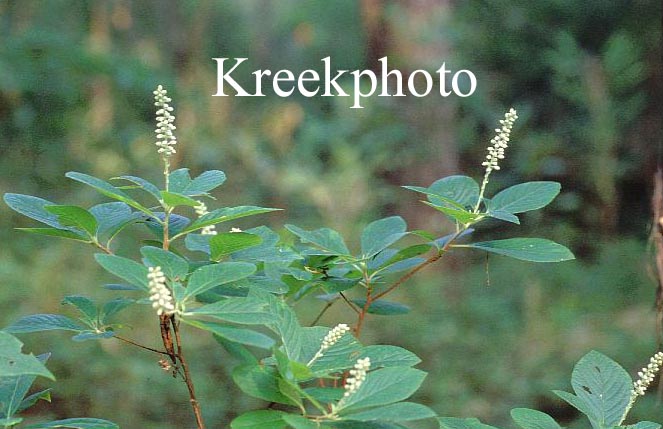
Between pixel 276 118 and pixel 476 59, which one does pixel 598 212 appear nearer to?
pixel 476 59

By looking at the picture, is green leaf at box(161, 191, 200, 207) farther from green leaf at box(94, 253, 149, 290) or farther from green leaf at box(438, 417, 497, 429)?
green leaf at box(438, 417, 497, 429)

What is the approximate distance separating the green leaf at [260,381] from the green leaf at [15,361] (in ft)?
0.37

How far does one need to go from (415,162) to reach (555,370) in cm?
124

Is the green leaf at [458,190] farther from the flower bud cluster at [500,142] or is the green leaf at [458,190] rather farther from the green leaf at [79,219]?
the green leaf at [79,219]

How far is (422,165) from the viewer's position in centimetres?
379

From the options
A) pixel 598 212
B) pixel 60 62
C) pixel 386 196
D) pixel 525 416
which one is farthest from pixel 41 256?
pixel 525 416

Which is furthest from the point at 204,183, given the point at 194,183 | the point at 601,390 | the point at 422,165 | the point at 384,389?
the point at 422,165

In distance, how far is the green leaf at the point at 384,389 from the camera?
498 millimetres

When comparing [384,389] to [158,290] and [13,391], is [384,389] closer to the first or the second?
[158,290]

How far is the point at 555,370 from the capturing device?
9.36 feet

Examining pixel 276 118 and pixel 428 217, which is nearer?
pixel 428 217

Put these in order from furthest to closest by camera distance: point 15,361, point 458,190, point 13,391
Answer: point 458,190
point 13,391
point 15,361

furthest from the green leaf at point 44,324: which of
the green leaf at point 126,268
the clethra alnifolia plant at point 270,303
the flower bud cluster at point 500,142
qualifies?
the flower bud cluster at point 500,142

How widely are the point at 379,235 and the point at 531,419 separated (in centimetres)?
19
